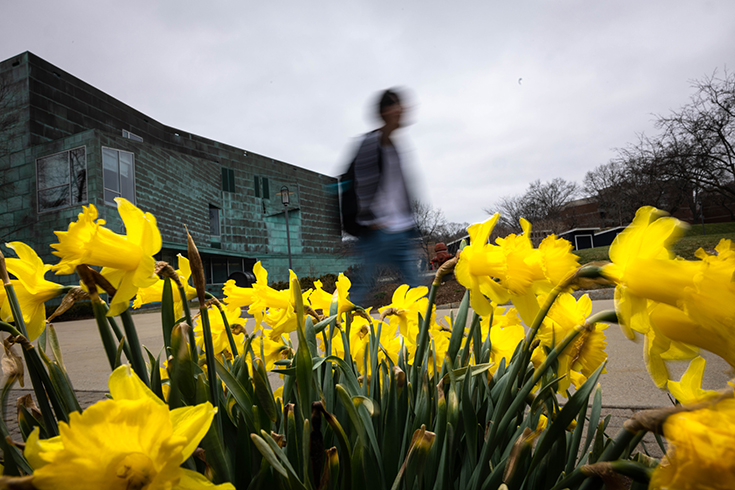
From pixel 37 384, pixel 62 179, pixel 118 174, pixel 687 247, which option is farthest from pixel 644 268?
pixel 62 179

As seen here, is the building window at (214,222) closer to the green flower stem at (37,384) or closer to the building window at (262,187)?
the building window at (262,187)

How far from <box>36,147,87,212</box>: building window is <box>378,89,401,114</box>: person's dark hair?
11.7 m

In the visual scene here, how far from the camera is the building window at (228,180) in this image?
1939 centimetres

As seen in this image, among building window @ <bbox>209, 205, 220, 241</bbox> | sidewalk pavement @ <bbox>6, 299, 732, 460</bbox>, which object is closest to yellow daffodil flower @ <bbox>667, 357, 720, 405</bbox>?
sidewalk pavement @ <bbox>6, 299, 732, 460</bbox>

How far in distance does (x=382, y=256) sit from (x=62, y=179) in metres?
12.8

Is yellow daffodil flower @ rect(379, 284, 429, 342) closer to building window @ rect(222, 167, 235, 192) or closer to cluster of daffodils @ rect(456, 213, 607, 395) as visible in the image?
cluster of daffodils @ rect(456, 213, 607, 395)

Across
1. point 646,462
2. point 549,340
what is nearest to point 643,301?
point 646,462

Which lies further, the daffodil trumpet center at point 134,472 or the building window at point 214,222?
the building window at point 214,222

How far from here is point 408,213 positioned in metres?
2.65

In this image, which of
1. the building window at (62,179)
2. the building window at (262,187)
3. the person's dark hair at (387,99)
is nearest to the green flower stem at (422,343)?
the person's dark hair at (387,99)

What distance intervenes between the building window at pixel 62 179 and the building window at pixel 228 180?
7.94 meters

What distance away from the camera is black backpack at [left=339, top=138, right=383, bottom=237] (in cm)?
259

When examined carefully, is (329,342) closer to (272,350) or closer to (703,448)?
(272,350)

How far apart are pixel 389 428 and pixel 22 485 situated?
0.50 meters
